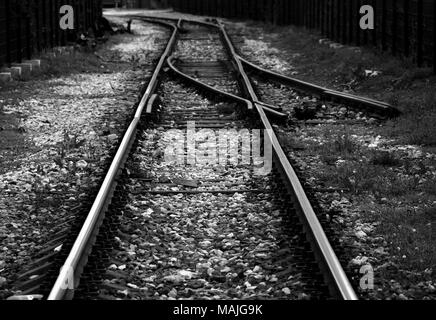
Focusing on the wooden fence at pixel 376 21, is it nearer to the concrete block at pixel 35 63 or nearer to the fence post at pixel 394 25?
the fence post at pixel 394 25

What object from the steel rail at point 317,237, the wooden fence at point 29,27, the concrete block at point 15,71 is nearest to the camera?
the steel rail at point 317,237

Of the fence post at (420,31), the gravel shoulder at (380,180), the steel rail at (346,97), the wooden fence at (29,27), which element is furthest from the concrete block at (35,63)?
the fence post at (420,31)

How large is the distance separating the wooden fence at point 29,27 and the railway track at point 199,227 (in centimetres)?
612

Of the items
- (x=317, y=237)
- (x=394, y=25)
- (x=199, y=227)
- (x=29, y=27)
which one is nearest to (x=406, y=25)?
(x=394, y=25)

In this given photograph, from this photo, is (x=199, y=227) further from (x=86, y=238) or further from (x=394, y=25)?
(x=394, y=25)

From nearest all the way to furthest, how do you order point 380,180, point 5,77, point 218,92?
1. point 380,180
2. point 218,92
3. point 5,77

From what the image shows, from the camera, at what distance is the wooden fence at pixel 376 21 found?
14859mm

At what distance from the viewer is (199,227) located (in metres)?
6.53

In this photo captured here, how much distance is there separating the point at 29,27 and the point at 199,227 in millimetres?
12462

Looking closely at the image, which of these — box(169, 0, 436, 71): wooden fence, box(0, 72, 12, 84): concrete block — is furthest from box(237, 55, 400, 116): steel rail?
box(0, 72, 12, 84): concrete block

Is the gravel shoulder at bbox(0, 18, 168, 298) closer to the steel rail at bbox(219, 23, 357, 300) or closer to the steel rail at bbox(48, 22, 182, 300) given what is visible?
the steel rail at bbox(48, 22, 182, 300)

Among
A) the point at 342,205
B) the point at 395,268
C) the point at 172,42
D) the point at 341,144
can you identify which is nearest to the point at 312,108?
the point at 341,144

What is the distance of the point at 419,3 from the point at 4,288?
11483 mm

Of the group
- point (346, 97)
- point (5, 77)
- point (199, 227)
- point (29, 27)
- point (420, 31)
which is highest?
point (29, 27)
